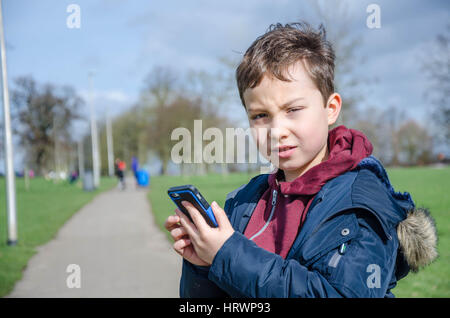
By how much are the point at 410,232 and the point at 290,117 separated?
54 cm

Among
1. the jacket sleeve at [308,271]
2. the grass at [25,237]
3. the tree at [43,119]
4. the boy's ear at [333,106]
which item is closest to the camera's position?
the jacket sleeve at [308,271]

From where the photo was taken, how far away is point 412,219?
127 cm

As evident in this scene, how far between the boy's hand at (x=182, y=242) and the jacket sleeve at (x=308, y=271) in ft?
0.50

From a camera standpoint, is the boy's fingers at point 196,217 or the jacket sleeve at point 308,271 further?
the boy's fingers at point 196,217

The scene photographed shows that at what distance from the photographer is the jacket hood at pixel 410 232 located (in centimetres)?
123

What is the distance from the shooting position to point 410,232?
1245 mm

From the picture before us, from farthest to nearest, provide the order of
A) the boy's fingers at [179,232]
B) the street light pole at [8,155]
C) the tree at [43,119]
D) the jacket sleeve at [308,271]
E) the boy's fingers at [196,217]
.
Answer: the tree at [43,119] → the street light pole at [8,155] → the boy's fingers at [179,232] → the boy's fingers at [196,217] → the jacket sleeve at [308,271]

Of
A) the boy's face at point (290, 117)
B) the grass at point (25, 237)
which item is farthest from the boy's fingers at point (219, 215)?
the grass at point (25, 237)

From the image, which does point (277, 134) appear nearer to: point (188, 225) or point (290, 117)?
point (290, 117)

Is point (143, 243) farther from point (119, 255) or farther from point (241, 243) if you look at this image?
point (241, 243)

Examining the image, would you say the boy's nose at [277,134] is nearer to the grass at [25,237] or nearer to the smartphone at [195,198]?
the smartphone at [195,198]

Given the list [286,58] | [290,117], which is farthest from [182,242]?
[286,58]

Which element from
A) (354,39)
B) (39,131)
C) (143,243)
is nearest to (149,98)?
(39,131)
